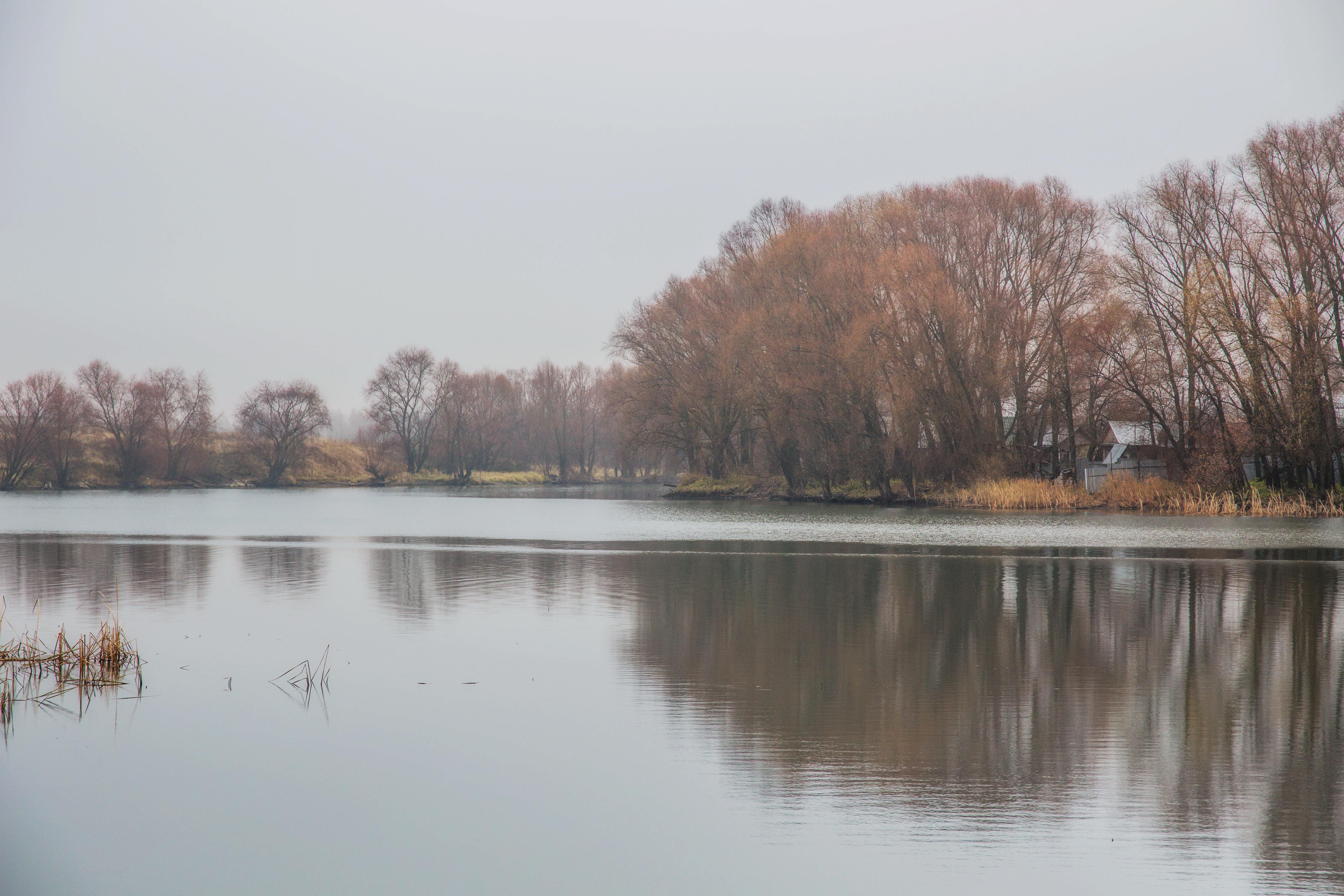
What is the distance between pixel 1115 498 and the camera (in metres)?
39.5

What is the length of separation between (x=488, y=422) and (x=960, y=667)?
92353mm

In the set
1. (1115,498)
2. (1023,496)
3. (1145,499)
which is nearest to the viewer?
(1145,499)

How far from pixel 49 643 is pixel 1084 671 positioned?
34.3 ft

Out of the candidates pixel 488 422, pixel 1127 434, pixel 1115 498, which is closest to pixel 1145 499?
pixel 1115 498

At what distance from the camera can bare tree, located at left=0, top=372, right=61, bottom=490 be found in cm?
7319

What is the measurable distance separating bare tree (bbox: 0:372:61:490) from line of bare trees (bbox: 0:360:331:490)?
0.06m

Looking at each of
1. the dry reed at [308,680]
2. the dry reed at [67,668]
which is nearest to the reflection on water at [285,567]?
the dry reed at [67,668]

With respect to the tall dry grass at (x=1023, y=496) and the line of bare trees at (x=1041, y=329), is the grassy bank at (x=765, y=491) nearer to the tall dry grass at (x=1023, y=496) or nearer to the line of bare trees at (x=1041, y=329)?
the line of bare trees at (x=1041, y=329)

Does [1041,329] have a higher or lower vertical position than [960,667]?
higher

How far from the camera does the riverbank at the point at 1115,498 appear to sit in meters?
34.7

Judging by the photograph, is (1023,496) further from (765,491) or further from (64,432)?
(64,432)

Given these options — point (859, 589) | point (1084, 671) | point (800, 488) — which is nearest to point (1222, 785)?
point (1084, 671)

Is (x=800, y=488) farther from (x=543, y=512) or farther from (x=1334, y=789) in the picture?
(x=1334, y=789)

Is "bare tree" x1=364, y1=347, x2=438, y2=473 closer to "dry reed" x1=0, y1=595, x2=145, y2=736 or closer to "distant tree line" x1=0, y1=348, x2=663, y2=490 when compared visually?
"distant tree line" x1=0, y1=348, x2=663, y2=490
